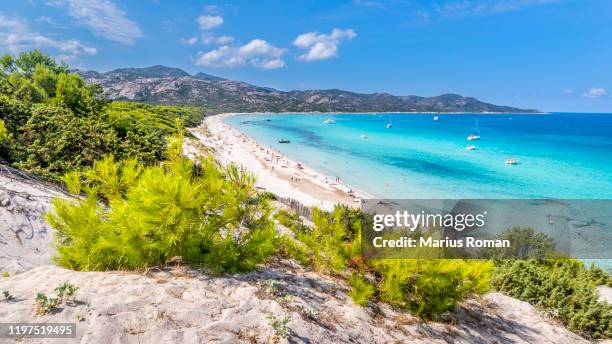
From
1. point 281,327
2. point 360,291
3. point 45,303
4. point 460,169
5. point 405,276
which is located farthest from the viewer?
point 460,169

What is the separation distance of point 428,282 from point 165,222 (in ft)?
14.2

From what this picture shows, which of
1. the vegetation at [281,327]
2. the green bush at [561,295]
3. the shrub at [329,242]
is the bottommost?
the green bush at [561,295]

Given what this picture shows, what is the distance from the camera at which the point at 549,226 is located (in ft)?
87.7

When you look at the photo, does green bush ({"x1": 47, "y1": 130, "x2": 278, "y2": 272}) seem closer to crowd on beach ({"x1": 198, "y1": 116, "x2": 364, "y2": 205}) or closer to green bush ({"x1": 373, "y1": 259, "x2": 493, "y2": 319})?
green bush ({"x1": 373, "y1": 259, "x2": 493, "y2": 319})

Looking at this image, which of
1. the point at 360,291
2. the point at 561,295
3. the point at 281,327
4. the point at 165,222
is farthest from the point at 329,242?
the point at 561,295

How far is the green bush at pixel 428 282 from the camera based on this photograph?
533 cm

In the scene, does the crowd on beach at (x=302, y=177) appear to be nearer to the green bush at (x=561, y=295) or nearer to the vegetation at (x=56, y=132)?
the vegetation at (x=56, y=132)

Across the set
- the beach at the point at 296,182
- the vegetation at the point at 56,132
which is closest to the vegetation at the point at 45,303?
the vegetation at the point at 56,132

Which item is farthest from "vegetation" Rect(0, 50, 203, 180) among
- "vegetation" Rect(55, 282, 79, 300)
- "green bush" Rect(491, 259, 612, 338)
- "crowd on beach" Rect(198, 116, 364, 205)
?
"crowd on beach" Rect(198, 116, 364, 205)

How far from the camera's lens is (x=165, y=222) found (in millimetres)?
4574

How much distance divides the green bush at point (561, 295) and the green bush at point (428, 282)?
12.9 feet

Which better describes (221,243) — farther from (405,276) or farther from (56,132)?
(56,132)

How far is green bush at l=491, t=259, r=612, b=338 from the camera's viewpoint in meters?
7.65

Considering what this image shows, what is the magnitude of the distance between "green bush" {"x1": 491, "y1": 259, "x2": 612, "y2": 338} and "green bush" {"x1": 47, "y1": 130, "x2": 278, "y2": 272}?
7.52 m
